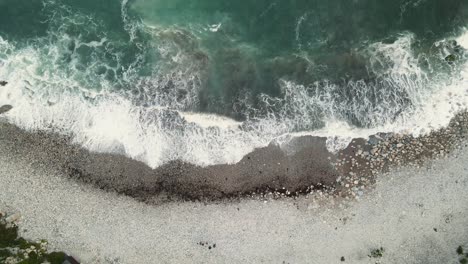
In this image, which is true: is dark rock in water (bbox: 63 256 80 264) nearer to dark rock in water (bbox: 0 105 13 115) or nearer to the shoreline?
the shoreline

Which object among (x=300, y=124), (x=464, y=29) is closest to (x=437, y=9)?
(x=464, y=29)

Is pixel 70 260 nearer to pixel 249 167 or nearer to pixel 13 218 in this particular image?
pixel 13 218

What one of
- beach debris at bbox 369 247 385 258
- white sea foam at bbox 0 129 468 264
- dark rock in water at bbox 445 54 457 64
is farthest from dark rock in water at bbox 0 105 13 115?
dark rock in water at bbox 445 54 457 64

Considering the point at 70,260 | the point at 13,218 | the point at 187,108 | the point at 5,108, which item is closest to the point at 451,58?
the point at 187,108

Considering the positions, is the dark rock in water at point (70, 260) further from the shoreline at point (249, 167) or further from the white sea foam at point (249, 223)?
the shoreline at point (249, 167)

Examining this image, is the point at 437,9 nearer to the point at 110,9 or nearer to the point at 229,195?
the point at 229,195
